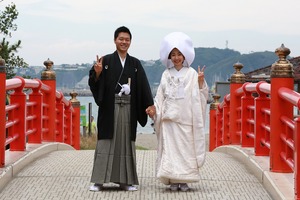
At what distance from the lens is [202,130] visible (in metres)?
7.41

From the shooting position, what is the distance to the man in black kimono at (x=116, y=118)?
7.39 m

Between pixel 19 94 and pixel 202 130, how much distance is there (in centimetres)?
302

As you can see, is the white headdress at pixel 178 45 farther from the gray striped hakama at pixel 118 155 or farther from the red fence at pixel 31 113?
the red fence at pixel 31 113

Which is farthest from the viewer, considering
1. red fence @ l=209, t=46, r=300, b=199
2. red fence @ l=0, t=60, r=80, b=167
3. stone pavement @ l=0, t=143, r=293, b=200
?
red fence @ l=0, t=60, r=80, b=167

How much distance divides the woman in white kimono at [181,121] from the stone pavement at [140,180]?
22cm

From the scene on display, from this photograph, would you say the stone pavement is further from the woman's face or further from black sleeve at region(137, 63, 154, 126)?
the woman's face

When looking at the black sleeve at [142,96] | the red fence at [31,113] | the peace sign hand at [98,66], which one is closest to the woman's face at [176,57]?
the black sleeve at [142,96]

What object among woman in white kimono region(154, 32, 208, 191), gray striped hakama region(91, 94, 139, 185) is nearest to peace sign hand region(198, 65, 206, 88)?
woman in white kimono region(154, 32, 208, 191)

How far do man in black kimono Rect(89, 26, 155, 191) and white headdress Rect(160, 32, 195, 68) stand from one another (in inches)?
14.6

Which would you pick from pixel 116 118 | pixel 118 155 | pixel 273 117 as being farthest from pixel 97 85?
pixel 273 117

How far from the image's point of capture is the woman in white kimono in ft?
24.0

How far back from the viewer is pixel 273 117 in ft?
25.7

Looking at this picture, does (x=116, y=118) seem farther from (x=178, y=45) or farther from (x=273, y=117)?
(x=273, y=117)

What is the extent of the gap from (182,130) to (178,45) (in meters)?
0.87
